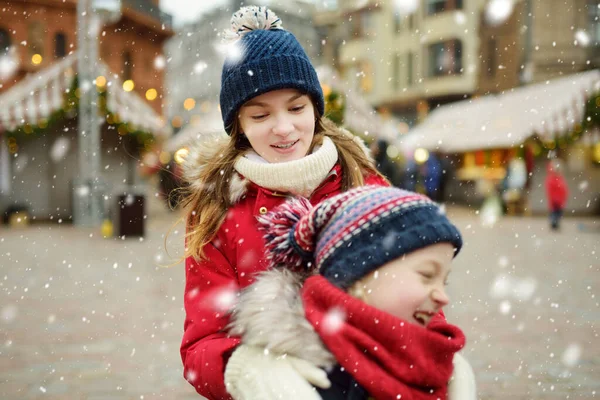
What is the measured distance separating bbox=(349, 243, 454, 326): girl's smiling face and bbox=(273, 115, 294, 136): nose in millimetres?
671

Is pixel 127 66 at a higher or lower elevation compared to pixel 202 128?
higher

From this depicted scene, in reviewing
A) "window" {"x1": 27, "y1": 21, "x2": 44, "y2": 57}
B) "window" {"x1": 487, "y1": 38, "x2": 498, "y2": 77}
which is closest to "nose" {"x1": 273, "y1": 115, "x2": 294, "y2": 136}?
"window" {"x1": 487, "y1": 38, "x2": 498, "y2": 77}

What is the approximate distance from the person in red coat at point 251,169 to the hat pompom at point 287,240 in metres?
0.18

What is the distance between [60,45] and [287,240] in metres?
34.9

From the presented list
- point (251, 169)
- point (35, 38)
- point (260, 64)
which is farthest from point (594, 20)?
point (251, 169)

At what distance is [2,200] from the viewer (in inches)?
722

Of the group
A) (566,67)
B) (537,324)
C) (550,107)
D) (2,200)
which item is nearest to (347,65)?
(566,67)

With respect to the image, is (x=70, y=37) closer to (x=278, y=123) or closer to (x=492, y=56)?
(x=492, y=56)

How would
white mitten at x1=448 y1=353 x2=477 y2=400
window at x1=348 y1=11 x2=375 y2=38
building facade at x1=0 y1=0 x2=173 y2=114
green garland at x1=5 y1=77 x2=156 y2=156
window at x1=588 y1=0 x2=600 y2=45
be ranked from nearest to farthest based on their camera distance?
1. white mitten at x1=448 y1=353 x2=477 y2=400
2. green garland at x1=5 y1=77 x2=156 y2=156
3. window at x1=588 y1=0 x2=600 y2=45
4. building facade at x1=0 y1=0 x2=173 y2=114
5. window at x1=348 y1=11 x2=375 y2=38

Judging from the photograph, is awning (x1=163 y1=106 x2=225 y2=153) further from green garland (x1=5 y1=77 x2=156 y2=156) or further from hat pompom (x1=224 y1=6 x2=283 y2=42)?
green garland (x1=5 y1=77 x2=156 y2=156)

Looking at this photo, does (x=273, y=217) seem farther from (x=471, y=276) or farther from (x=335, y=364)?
(x=471, y=276)

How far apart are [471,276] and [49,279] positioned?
586 cm

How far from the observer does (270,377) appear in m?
1.68

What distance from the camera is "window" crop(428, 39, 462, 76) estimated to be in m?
33.6
